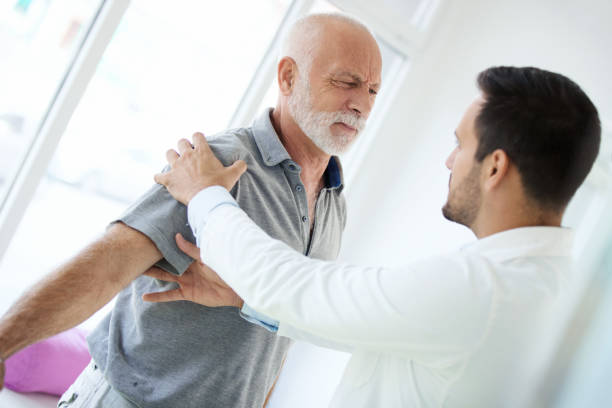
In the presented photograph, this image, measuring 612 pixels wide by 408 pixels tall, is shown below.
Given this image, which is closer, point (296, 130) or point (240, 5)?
point (296, 130)

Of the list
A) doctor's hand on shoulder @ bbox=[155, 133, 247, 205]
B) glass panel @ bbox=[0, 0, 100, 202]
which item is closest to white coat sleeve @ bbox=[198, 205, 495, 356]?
doctor's hand on shoulder @ bbox=[155, 133, 247, 205]

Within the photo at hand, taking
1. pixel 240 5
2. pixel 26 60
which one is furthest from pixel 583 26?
pixel 26 60

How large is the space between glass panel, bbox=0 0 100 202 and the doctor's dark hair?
163 cm

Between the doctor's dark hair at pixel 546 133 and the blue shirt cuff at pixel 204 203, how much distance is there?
0.54 metres

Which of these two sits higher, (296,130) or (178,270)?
(296,130)

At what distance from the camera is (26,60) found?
1893 millimetres

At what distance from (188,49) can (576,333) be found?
2.36m

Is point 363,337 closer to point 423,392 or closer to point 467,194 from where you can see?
point 423,392

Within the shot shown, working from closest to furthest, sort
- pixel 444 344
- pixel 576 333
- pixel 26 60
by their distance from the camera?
1. pixel 576 333
2. pixel 444 344
3. pixel 26 60

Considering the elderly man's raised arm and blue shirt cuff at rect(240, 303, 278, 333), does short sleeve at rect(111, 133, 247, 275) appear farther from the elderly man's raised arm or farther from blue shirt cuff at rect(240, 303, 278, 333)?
blue shirt cuff at rect(240, 303, 278, 333)

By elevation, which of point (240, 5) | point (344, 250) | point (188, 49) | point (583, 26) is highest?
point (583, 26)

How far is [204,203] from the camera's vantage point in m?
0.99

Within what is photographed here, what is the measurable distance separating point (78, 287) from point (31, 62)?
1.35m

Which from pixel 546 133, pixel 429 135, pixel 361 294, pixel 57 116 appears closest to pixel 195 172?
pixel 361 294
